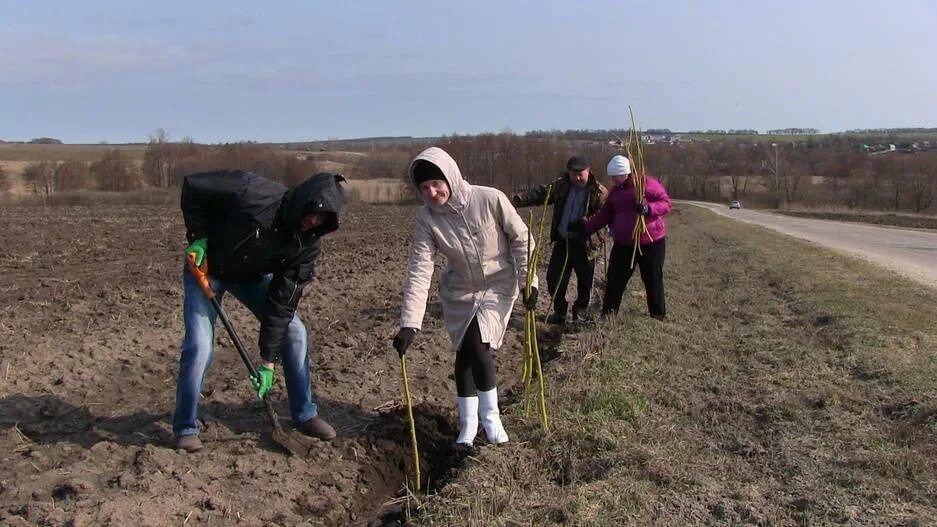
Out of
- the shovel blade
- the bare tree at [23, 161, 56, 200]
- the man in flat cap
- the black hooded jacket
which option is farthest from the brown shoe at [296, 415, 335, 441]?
the bare tree at [23, 161, 56, 200]

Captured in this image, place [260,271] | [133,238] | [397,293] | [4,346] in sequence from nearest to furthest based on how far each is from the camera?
[260,271] → [4,346] → [397,293] → [133,238]

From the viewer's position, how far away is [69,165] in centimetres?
5569

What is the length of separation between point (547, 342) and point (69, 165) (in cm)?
5842

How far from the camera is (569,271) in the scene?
8375 mm

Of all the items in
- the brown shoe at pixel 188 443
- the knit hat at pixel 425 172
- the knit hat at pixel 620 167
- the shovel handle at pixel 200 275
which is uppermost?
the knit hat at pixel 620 167

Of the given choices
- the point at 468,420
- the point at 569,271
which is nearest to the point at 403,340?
the point at 468,420

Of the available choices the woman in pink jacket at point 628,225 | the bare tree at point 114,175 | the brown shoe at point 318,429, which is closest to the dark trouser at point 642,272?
the woman in pink jacket at point 628,225

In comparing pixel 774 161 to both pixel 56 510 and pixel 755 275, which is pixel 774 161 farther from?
pixel 56 510

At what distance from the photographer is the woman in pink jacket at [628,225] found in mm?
7672

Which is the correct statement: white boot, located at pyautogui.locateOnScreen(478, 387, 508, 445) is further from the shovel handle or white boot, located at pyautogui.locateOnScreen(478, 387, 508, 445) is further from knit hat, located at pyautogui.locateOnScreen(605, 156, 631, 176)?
knit hat, located at pyautogui.locateOnScreen(605, 156, 631, 176)

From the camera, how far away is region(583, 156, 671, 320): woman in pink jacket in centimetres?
767

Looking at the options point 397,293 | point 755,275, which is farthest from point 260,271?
point 755,275

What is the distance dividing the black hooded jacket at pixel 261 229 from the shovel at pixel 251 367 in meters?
0.14

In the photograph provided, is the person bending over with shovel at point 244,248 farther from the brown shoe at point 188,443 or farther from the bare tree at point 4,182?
the bare tree at point 4,182
